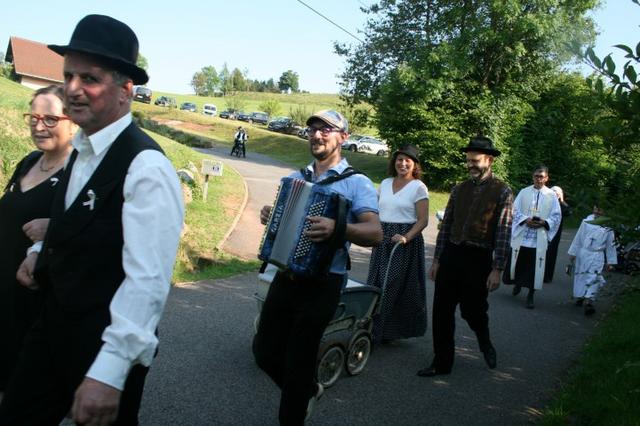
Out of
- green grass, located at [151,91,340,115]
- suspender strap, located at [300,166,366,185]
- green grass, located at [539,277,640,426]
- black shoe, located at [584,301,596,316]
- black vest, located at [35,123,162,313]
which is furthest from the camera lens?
green grass, located at [151,91,340,115]

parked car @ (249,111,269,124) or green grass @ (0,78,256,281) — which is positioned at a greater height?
parked car @ (249,111,269,124)

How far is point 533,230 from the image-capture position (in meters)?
9.65

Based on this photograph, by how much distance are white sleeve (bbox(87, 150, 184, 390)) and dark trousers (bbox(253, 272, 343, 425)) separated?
1.62 meters

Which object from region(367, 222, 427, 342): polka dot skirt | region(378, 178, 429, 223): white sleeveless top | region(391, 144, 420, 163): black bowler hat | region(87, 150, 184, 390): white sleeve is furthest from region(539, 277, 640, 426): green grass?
region(87, 150, 184, 390): white sleeve

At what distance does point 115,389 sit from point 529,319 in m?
7.83

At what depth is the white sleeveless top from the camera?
21.1 ft

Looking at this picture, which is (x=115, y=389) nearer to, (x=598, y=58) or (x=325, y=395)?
(x=598, y=58)

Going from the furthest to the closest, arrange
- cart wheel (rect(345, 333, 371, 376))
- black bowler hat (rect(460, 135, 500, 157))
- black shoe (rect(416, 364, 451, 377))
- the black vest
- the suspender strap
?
1. black shoe (rect(416, 364, 451, 377))
2. black bowler hat (rect(460, 135, 500, 157))
3. cart wheel (rect(345, 333, 371, 376))
4. the suspender strap
5. the black vest

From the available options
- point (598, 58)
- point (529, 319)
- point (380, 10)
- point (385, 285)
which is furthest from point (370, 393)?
point (380, 10)

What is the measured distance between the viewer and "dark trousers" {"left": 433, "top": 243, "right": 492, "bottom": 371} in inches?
224

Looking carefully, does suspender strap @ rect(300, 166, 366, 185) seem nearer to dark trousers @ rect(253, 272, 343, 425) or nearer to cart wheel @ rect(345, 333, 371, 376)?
dark trousers @ rect(253, 272, 343, 425)

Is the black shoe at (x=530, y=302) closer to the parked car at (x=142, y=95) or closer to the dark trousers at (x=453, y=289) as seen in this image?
the dark trousers at (x=453, y=289)

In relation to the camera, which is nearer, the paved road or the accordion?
the accordion

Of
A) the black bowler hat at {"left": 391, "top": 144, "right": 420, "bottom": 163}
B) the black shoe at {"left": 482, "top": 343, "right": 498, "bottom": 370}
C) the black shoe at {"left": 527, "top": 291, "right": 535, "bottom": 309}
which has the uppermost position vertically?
the black bowler hat at {"left": 391, "top": 144, "right": 420, "bottom": 163}
